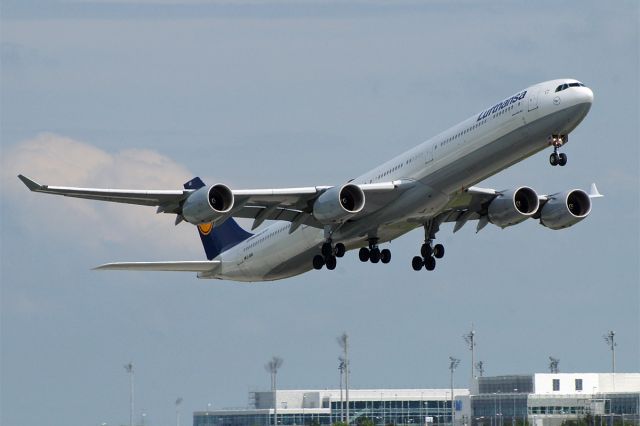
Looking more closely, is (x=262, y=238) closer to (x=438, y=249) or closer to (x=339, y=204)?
(x=438, y=249)

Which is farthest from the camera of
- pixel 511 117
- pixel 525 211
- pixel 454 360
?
pixel 454 360

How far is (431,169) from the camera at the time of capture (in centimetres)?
5988

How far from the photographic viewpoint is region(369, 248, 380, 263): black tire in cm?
6600

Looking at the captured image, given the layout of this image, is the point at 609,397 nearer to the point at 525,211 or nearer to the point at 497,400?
the point at 497,400

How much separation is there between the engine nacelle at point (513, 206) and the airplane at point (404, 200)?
5 cm

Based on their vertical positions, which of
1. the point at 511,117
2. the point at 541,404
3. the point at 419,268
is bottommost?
the point at 541,404

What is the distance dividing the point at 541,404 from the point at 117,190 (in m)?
62.3

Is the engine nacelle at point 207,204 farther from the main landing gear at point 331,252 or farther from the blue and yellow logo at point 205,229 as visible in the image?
the blue and yellow logo at point 205,229

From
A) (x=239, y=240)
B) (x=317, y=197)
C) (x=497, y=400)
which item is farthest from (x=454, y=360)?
(x=317, y=197)

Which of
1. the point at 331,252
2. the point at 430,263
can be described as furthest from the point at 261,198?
the point at 430,263

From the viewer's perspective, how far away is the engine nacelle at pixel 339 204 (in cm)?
6044

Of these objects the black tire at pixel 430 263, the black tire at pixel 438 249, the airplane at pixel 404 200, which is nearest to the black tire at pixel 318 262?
the airplane at pixel 404 200

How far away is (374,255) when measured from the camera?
6612cm

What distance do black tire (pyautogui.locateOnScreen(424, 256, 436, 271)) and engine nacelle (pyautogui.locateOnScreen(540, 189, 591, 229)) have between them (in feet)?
17.6
